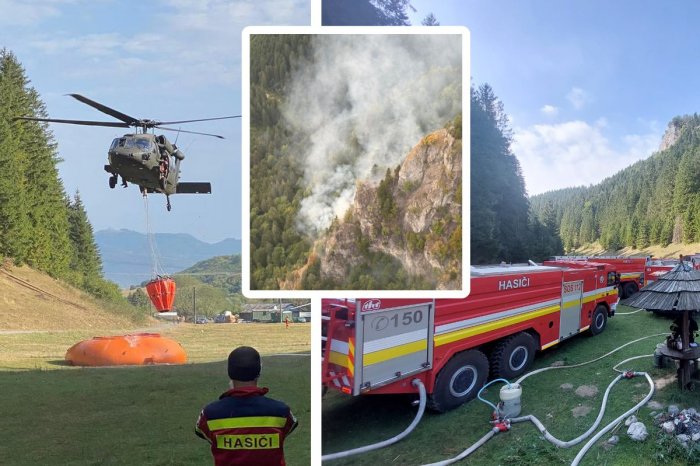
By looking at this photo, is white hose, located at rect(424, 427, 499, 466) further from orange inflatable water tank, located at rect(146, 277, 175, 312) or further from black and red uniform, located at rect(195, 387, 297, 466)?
orange inflatable water tank, located at rect(146, 277, 175, 312)

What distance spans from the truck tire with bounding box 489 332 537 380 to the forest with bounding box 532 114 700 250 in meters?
0.81

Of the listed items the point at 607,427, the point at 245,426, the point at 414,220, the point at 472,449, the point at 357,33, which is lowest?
the point at 472,449

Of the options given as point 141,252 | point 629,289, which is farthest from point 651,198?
point 141,252

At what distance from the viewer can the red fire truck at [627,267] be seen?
3.39 m

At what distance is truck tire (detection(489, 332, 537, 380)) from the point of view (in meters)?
2.79

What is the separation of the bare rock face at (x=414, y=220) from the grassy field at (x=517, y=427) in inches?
37.3

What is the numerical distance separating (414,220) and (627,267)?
8.27 feet

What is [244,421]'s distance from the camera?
1.52m

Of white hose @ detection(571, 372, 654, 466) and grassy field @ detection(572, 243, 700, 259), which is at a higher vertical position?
grassy field @ detection(572, 243, 700, 259)

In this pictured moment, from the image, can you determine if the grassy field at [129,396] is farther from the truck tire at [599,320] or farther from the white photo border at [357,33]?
the truck tire at [599,320]

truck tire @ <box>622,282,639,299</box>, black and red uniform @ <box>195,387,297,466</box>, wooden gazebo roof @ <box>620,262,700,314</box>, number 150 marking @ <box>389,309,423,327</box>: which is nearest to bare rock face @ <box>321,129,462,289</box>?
number 150 marking @ <box>389,309,423,327</box>

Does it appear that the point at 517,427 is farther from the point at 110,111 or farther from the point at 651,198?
the point at 110,111

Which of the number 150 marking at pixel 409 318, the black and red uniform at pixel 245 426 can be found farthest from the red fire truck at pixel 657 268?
the black and red uniform at pixel 245 426

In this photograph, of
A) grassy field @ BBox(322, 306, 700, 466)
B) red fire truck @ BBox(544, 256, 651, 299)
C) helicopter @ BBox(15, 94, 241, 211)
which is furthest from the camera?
red fire truck @ BBox(544, 256, 651, 299)
